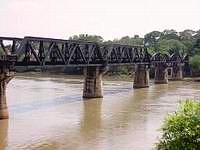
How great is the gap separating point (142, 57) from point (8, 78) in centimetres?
4986

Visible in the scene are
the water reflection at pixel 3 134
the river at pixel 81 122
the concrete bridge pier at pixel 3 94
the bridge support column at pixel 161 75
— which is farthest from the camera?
the bridge support column at pixel 161 75

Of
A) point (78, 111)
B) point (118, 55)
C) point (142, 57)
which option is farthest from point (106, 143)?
point (142, 57)

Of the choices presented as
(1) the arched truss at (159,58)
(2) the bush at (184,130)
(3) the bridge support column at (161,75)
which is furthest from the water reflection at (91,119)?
(3) the bridge support column at (161,75)

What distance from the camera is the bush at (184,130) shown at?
63.2 feet

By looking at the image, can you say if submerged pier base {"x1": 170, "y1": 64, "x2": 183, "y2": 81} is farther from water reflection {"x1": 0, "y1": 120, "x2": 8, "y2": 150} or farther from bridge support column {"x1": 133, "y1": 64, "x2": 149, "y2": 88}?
water reflection {"x1": 0, "y1": 120, "x2": 8, "y2": 150}

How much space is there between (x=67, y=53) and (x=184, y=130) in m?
38.2

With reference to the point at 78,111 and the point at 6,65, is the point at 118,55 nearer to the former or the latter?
the point at 78,111

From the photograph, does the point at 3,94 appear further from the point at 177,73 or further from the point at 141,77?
the point at 177,73

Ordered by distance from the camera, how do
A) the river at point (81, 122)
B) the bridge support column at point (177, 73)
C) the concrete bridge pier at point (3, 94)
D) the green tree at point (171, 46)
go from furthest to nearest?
the green tree at point (171, 46)
the bridge support column at point (177, 73)
the concrete bridge pier at point (3, 94)
the river at point (81, 122)

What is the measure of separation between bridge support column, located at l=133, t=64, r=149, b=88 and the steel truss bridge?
1375 millimetres

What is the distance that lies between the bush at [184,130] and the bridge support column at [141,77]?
66.9 metres

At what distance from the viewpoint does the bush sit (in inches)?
758

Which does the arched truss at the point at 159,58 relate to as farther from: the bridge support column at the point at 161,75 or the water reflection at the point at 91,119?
the water reflection at the point at 91,119

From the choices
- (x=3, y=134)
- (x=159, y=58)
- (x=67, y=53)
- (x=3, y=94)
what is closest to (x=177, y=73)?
(x=159, y=58)
